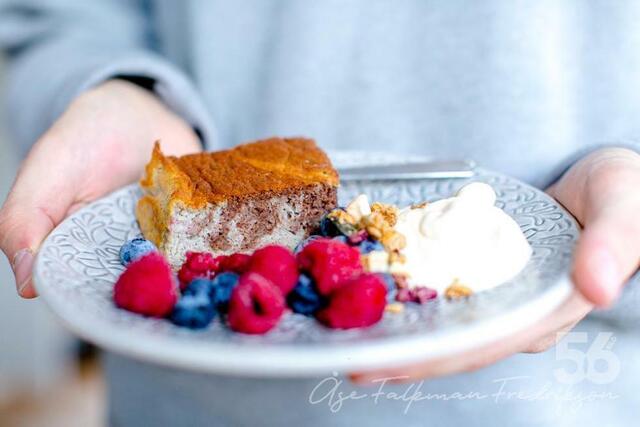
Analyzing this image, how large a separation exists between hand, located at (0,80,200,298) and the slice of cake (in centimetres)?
16

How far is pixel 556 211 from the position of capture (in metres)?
1.32

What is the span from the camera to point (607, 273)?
965mm

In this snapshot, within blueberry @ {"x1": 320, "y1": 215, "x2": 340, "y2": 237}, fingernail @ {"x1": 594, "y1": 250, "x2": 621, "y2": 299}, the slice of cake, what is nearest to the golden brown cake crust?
the slice of cake

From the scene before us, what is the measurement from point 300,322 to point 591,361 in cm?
88

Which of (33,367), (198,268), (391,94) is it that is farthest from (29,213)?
(33,367)

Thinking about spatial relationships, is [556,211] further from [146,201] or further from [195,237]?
[146,201]

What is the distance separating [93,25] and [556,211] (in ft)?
5.11

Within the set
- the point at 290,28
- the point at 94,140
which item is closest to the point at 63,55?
the point at 94,140

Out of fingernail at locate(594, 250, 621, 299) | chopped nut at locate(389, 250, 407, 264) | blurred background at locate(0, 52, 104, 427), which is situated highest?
fingernail at locate(594, 250, 621, 299)

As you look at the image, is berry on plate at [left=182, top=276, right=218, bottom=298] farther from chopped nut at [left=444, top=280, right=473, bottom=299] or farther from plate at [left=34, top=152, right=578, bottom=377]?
chopped nut at [left=444, top=280, right=473, bottom=299]

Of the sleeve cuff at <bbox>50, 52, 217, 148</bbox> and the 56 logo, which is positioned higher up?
the sleeve cuff at <bbox>50, 52, 217, 148</bbox>

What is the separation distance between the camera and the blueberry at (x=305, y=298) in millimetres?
1064

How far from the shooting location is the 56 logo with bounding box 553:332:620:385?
1.56 m

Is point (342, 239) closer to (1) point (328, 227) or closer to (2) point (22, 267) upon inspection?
(1) point (328, 227)
